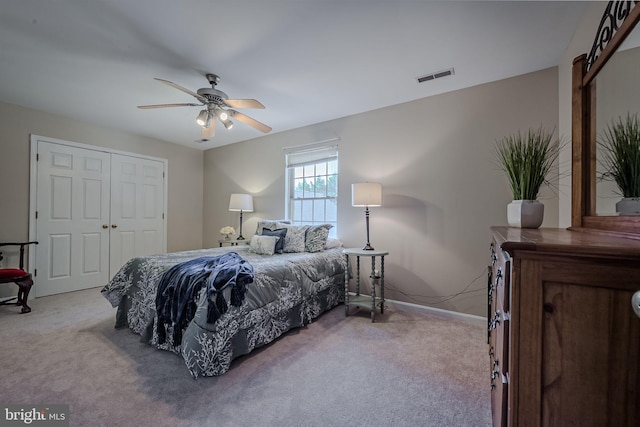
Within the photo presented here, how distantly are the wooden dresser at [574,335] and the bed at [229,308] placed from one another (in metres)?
1.70

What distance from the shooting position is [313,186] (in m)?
4.01

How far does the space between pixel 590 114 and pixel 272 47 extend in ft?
6.96

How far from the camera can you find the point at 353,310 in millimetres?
3104

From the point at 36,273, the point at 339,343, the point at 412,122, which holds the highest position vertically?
the point at 412,122

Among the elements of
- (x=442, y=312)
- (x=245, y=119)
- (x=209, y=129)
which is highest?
(x=245, y=119)

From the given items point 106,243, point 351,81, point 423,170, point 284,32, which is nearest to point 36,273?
point 106,243

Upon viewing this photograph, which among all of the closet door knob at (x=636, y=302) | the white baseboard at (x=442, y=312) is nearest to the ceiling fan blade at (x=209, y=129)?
the white baseboard at (x=442, y=312)

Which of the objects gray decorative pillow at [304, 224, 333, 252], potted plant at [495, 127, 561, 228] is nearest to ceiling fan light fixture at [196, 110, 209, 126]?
gray decorative pillow at [304, 224, 333, 252]

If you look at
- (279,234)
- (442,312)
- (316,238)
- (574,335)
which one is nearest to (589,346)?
(574,335)

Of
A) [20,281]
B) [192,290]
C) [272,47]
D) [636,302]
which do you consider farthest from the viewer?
[20,281]

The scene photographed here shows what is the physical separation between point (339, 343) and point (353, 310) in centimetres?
82

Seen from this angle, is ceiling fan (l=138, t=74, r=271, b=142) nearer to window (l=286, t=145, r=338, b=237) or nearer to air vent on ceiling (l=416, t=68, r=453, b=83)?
window (l=286, t=145, r=338, b=237)

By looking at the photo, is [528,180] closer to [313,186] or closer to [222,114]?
[222,114]

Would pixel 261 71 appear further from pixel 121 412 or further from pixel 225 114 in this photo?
pixel 121 412
